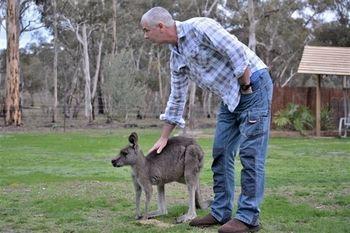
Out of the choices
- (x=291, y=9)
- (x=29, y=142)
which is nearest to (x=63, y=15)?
(x=291, y=9)

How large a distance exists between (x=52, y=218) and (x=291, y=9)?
3996cm

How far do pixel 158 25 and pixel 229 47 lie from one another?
2.03ft

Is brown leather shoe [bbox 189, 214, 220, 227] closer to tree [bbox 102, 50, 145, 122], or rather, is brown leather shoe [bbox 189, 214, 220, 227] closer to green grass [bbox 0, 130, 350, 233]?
green grass [bbox 0, 130, 350, 233]

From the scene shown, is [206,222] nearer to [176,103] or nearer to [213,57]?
[176,103]

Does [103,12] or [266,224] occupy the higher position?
[103,12]

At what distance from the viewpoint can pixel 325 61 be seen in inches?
934

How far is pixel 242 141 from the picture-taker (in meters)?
5.02

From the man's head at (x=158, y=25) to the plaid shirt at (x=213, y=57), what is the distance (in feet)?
0.26

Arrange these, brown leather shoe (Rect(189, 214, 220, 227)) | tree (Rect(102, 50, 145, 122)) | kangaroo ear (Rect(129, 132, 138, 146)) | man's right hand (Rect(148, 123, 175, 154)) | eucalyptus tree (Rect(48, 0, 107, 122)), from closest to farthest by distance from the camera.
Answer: brown leather shoe (Rect(189, 214, 220, 227)) → man's right hand (Rect(148, 123, 175, 154)) → kangaroo ear (Rect(129, 132, 138, 146)) → tree (Rect(102, 50, 145, 122)) → eucalyptus tree (Rect(48, 0, 107, 122))

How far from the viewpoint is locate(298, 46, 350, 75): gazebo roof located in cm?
2311

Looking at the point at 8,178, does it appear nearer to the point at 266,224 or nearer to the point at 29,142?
the point at 266,224

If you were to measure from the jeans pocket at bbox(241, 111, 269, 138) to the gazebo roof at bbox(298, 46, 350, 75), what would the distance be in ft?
61.0

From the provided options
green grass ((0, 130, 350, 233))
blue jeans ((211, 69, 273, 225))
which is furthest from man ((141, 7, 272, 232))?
green grass ((0, 130, 350, 233))

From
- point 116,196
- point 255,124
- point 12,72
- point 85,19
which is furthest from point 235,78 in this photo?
point 85,19
